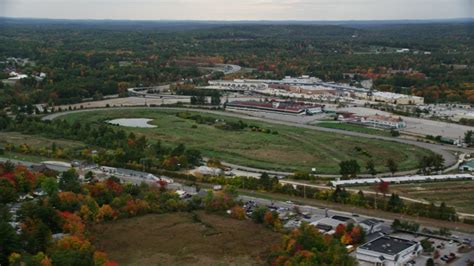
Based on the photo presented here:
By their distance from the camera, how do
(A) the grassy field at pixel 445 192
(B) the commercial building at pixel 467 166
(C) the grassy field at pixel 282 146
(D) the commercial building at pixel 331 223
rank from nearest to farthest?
(D) the commercial building at pixel 331 223 → (A) the grassy field at pixel 445 192 → (B) the commercial building at pixel 467 166 → (C) the grassy field at pixel 282 146

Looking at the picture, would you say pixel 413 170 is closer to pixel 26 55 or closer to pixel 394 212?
pixel 394 212

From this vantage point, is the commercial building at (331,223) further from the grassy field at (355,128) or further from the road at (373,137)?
the grassy field at (355,128)

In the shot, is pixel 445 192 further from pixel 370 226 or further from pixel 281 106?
pixel 281 106

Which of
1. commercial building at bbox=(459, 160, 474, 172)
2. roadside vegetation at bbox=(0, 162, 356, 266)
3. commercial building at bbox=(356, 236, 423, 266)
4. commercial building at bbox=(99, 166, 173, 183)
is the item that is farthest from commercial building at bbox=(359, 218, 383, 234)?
commercial building at bbox=(459, 160, 474, 172)

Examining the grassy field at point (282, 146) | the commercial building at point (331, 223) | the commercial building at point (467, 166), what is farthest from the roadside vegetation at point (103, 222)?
the commercial building at point (467, 166)

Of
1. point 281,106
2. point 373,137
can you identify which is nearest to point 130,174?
point 373,137

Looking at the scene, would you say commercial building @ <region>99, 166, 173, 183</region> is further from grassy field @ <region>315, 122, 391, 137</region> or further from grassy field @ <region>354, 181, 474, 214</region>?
grassy field @ <region>315, 122, 391, 137</region>
